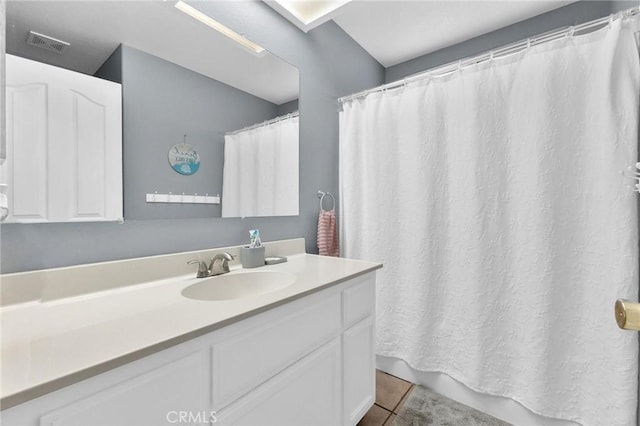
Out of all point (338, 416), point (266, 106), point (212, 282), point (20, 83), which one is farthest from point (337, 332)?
point (20, 83)

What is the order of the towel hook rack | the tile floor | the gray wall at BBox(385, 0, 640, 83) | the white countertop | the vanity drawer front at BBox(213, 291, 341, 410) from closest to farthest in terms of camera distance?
1. the white countertop
2. the vanity drawer front at BBox(213, 291, 341, 410)
3. the tile floor
4. the gray wall at BBox(385, 0, 640, 83)
5. the towel hook rack

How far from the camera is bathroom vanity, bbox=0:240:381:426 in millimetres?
491

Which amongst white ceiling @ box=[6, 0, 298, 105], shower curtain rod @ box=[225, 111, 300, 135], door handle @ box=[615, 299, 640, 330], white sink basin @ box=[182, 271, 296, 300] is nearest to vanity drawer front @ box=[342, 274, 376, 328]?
white sink basin @ box=[182, 271, 296, 300]

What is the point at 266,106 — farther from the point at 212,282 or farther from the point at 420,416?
the point at 420,416

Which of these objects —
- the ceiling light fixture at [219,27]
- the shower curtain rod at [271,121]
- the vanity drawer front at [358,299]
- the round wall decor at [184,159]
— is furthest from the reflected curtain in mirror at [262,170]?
the vanity drawer front at [358,299]

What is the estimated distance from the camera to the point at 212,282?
108 cm

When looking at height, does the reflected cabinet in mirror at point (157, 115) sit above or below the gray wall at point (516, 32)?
below

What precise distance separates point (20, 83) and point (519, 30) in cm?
272

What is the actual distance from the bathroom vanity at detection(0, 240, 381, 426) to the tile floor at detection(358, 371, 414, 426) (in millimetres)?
293

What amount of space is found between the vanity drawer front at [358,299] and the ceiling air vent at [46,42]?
49.6 inches

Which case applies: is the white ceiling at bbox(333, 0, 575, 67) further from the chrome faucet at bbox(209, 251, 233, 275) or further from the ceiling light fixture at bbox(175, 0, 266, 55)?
the chrome faucet at bbox(209, 251, 233, 275)

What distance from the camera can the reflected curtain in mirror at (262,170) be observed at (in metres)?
1.31

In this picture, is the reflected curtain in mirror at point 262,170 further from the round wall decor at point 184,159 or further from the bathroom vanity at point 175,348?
the bathroom vanity at point 175,348

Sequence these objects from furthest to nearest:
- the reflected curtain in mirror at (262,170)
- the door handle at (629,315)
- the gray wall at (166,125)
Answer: the reflected curtain in mirror at (262,170)
the gray wall at (166,125)
the door handle at (629,315)
